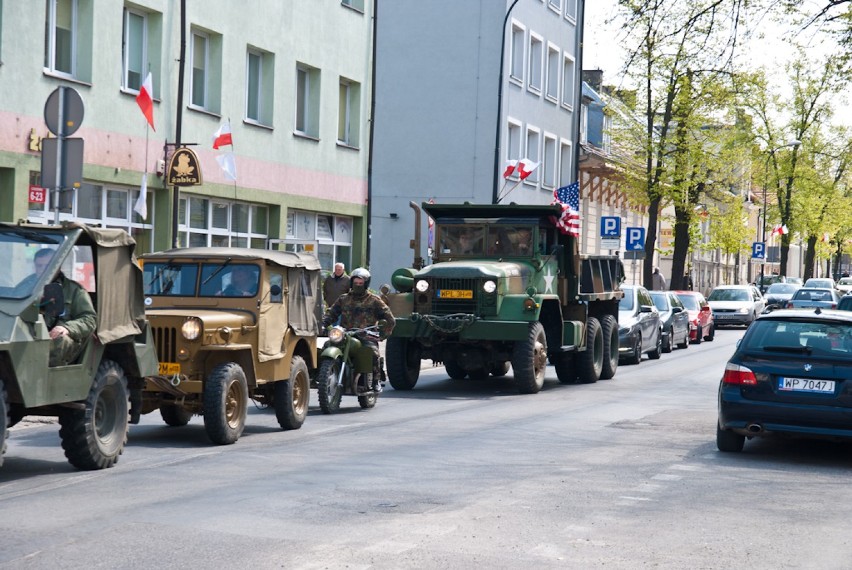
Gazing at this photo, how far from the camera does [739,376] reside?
12.8 metres

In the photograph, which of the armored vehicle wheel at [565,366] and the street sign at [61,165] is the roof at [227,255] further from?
the armored vehicle wheel at [565,366]

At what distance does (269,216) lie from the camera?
29.9m

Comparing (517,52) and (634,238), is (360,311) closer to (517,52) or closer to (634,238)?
(634,238)

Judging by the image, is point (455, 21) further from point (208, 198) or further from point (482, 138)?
point (208, 198)

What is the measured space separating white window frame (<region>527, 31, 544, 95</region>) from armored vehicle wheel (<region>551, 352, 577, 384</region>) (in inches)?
1059

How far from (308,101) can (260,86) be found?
250 centimetres

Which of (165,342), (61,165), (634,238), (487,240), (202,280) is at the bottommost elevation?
(165,342)

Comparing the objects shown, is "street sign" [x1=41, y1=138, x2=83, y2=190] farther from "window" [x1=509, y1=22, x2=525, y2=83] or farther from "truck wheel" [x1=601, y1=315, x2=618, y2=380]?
"window" [x1=509, y1=22, x2=525, y2=83]

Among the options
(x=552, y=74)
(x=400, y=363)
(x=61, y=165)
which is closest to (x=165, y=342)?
(x=61, y=165)

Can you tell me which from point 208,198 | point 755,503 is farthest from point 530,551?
point 208,198

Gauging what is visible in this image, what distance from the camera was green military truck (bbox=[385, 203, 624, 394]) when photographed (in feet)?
66.2

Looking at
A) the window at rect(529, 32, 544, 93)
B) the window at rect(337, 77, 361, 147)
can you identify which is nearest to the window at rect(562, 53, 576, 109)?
the window at rect(529, 32, 544, 93)

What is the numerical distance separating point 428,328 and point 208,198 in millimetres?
8561

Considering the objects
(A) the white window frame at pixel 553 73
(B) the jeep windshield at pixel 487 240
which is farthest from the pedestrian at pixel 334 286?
(A) the white window frame at pixel 553 73
